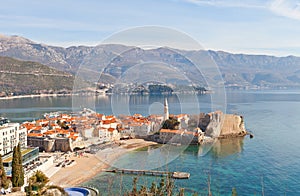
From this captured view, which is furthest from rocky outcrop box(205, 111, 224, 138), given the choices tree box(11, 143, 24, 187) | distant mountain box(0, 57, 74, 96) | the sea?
distant mountain box(0, 57, 74, 96)

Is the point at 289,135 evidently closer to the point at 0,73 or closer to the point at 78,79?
the point at 78,79

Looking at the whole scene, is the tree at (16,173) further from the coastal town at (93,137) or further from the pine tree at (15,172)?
the coastal town at (93,137)

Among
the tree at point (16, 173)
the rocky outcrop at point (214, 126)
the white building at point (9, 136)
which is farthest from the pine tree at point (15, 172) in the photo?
the rocky outcrop at point (214, 126)

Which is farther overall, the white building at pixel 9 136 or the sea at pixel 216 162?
the white building at pixel 9 136

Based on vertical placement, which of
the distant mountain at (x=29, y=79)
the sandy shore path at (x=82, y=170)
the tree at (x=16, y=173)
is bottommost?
the sandy shore path at (x=82, y=170)

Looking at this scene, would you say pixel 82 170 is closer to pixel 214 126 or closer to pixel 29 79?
pixel 214 126

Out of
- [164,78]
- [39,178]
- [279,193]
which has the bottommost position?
[279,193]

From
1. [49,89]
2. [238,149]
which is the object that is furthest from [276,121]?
[49,89]

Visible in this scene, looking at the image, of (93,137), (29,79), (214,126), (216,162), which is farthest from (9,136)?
(29,79)
